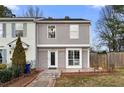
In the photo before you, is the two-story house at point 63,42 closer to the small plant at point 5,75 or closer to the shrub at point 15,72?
the shrub at point 15,72

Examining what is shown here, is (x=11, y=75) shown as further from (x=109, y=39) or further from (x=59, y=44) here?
(x=109, y=39)

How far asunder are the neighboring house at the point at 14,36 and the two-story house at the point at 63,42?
40.7 inches

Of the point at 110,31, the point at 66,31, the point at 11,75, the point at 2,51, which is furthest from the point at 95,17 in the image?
the point at 11,75

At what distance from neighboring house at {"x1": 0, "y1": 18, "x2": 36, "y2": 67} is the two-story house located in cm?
103

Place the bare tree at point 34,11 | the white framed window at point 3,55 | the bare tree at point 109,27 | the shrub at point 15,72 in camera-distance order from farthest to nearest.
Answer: the bare tree at point 34,11
the bare tree at point 109,27
the white framed window at point 3,55
the shrub at point 15,72

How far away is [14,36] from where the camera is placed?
33.6 meters

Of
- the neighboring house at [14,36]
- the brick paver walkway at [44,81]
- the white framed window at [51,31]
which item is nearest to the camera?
the brick paver walkway at [44,81]

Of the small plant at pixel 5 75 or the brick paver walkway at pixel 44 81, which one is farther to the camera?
the small plant at pixel 5 75

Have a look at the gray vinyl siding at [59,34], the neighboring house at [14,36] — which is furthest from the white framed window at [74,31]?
the neighboring house at [14,36]

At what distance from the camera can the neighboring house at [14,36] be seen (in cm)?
3331

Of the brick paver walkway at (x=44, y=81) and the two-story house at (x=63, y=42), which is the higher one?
the two-story house at (x=63, y=42)

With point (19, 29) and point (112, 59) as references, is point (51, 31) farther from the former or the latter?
point (112, 59)

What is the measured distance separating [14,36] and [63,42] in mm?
4957

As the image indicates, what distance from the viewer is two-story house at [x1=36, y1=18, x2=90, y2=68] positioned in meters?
34.2
